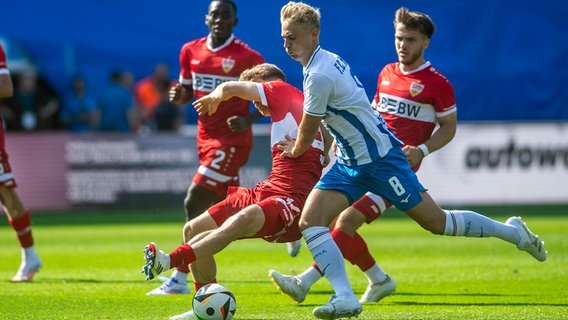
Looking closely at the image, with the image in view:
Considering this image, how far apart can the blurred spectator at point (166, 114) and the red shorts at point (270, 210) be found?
1286cm

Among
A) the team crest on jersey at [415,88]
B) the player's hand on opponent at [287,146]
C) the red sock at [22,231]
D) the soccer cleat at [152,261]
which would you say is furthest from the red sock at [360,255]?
the red sock at [22,231]

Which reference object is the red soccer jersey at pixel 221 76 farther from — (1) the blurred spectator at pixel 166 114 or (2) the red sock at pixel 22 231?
(1) the blurred spectator at pixel 166 114

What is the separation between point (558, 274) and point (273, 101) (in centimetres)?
433

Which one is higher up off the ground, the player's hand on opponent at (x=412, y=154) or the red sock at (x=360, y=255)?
the player's hand on opponent at (x=412, y=154)

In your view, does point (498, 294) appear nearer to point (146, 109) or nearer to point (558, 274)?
point (558, 274)

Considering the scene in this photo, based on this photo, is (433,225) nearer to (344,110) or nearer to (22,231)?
(344,110)

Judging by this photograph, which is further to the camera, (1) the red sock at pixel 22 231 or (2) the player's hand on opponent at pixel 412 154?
(1) the red sock at pixel 22 231

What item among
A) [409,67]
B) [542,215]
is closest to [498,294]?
[409,67]

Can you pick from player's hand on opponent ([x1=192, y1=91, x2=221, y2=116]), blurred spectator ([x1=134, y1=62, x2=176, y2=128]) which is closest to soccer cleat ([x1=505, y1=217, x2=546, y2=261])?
player's hand on opponent ([x1=192, y1=91, x2=221, y2=116])

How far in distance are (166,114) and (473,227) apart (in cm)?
1373

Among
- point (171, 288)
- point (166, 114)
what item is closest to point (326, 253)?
point (171, 288)

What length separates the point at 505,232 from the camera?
27.3 feet

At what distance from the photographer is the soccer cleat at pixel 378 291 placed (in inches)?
358

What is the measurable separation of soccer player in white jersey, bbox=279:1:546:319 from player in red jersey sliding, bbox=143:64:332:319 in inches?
6.9
